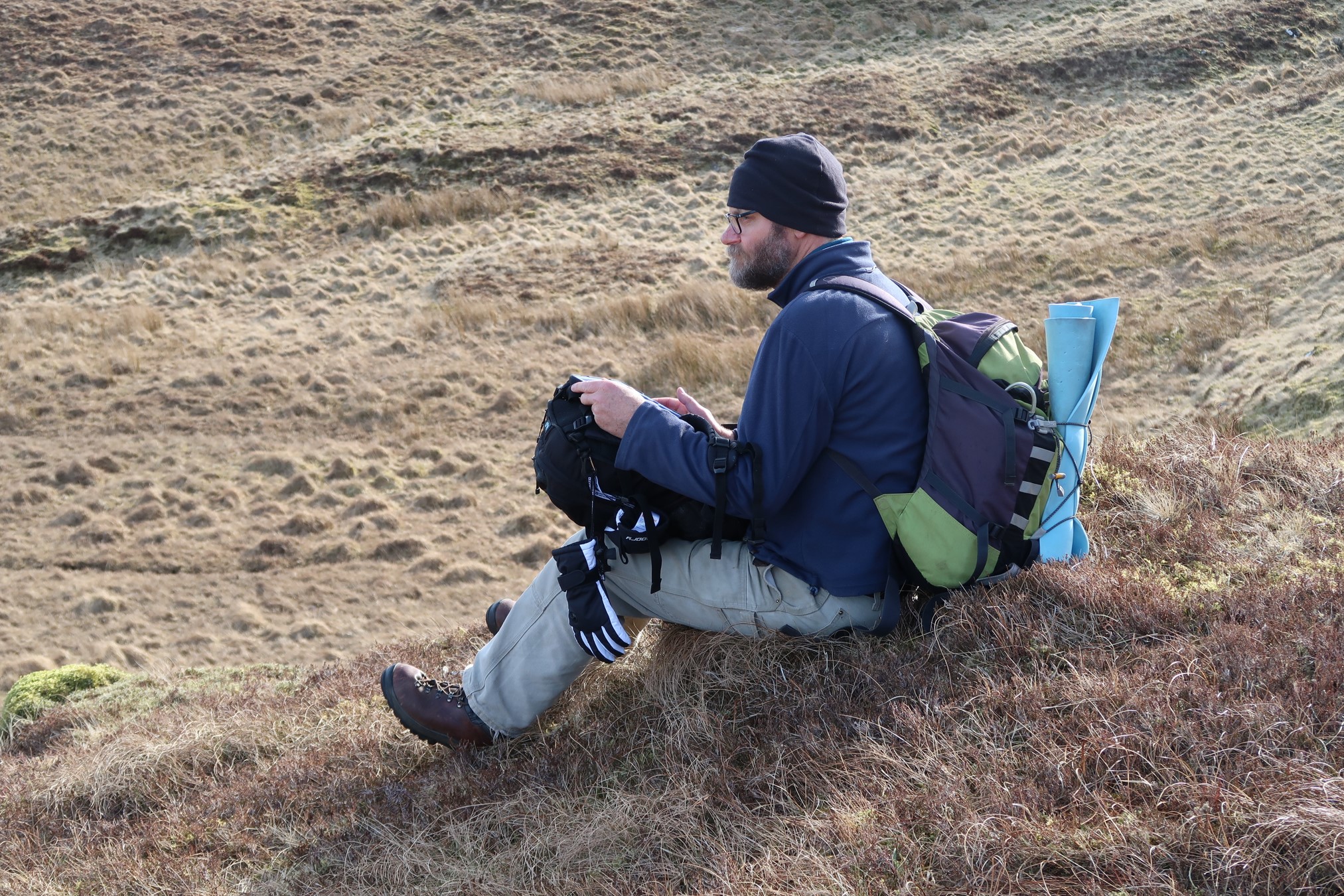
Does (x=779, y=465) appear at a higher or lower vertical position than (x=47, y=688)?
higher

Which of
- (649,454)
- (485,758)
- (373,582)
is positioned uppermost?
(649,454)

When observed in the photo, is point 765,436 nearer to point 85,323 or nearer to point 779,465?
point 779,465

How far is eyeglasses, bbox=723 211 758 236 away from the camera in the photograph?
3189mm

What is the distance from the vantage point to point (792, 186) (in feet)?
10.2

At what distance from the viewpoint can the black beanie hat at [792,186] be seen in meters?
3.10

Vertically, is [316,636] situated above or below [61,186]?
below

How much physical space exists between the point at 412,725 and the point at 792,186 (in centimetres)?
212

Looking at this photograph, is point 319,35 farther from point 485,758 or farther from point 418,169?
point 485,758

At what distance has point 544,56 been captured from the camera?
28.1 m

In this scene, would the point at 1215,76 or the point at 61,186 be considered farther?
the point at 1215,76

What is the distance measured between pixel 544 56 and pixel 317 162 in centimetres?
810

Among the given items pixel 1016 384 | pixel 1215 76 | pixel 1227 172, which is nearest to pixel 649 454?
pixel 1016 384

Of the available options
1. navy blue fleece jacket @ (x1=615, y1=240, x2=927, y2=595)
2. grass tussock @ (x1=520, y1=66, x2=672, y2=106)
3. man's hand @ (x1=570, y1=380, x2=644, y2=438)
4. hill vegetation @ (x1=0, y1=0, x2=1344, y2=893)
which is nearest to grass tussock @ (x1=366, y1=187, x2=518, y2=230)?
hill vegetation @ (x1=0, y1=0, x2=1344, y2=893)

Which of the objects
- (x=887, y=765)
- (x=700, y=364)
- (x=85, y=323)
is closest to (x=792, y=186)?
(x=887, y=765)
